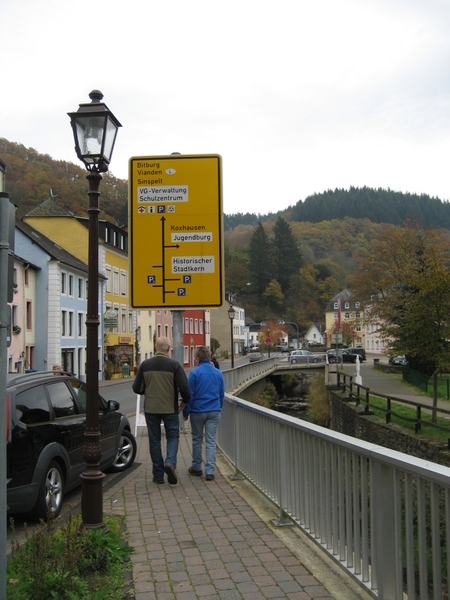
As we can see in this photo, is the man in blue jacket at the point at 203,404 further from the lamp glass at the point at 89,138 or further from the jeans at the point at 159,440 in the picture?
the lamp glass at the point at 89,138

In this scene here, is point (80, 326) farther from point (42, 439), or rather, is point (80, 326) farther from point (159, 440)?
point (42, 439)

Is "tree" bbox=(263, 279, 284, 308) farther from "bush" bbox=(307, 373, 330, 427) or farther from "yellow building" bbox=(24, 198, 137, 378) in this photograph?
"bush" bbox=(307, 373, 330, 427)

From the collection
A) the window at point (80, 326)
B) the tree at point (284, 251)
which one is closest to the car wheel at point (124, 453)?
the window at point (80, 326)

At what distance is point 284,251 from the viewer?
13400 cm

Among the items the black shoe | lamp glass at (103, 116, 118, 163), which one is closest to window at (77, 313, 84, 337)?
the black shoe

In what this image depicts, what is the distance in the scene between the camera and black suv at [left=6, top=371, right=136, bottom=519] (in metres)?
6.47

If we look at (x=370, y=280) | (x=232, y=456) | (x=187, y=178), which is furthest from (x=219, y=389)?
(x=370, y=280)

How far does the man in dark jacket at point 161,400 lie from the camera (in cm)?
821

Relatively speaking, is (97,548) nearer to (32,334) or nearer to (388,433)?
(388,433)

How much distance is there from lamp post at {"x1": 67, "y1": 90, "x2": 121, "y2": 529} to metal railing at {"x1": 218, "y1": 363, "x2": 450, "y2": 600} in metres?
1.70

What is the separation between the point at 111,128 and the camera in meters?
6.18

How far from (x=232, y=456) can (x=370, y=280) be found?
47.9 meters

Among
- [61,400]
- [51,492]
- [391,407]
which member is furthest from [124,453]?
[391,407]

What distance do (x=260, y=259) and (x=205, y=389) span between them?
413 feet
